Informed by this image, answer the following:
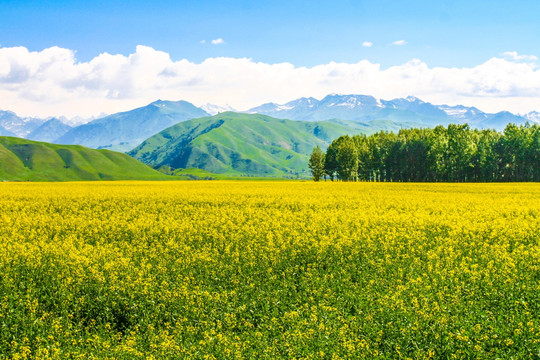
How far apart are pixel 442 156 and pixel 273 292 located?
98.3 m

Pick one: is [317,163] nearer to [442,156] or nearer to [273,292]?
[442,156]

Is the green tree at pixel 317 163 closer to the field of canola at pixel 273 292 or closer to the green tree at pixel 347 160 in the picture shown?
the green tree at pixel 347 160

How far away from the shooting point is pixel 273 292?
40.0ft

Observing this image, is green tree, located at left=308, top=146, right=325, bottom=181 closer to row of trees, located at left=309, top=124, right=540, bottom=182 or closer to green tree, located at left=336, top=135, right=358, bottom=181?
row of trees, located at left=309, top=124, right=540, bottom=182

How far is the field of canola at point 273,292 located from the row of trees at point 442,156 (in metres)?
85.4

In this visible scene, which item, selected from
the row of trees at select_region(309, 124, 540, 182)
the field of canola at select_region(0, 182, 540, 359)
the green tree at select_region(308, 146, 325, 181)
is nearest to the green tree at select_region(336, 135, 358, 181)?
the row of trees at select_region(309, 124, 540, 182)

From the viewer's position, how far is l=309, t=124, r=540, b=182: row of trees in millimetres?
96875

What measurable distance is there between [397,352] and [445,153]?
332 feet

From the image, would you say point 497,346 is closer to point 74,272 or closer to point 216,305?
point 216,305

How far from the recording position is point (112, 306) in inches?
460

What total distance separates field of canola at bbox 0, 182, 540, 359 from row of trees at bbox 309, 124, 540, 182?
3362 inches

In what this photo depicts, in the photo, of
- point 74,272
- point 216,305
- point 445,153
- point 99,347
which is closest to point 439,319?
point 216,305

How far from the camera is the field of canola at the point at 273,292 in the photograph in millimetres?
9219

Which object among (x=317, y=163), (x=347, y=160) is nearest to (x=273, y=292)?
(x=347, y=160)
